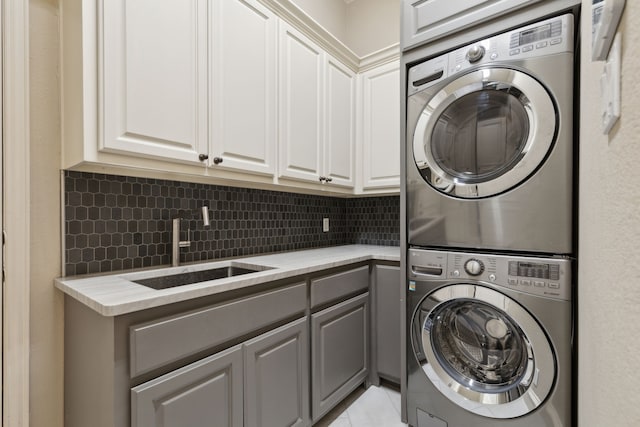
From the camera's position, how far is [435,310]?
4.80 feet

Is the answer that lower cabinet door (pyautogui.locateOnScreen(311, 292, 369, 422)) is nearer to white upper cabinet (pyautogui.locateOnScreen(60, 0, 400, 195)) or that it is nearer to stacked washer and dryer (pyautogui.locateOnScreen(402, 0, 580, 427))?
stacked washer and dryer (pyautogui.locateOnScreen(402, 0, 580, 427))

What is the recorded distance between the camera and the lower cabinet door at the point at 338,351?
61.7 inches

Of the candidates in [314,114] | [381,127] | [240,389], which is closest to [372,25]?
[381,127]

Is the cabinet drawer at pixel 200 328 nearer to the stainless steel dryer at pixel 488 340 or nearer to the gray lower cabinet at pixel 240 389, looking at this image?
the gray lower cabinet at pixel 240 389

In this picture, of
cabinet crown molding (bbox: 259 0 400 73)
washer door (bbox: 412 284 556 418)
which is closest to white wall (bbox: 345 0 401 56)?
cabinet crown molding (bbox: 259 0 400 73)

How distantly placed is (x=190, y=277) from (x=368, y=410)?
51.0 inches

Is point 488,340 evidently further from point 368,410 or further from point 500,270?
point 368,410

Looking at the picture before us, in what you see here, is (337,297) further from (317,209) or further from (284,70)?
(284,70)

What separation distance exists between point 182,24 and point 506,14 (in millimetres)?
1382

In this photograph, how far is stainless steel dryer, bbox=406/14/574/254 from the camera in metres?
1.16

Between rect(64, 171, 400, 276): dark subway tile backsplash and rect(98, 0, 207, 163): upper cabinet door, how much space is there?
35cm

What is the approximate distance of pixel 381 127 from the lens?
2268 millimetres

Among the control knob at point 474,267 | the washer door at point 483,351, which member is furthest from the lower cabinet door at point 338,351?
the control knob at point 474,267
